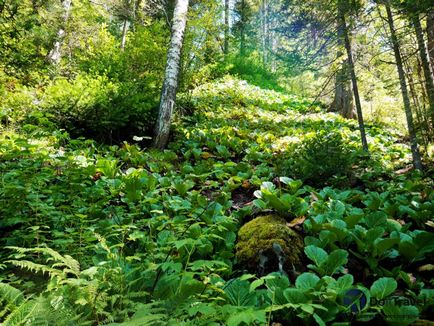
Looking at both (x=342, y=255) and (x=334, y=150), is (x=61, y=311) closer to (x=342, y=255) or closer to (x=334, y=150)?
(x=342, y=255)

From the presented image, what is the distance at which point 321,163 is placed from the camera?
4961 mm

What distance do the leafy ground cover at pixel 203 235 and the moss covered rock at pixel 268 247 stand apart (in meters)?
0.05

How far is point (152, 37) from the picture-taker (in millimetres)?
8570

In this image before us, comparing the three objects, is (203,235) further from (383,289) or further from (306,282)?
(383,289)

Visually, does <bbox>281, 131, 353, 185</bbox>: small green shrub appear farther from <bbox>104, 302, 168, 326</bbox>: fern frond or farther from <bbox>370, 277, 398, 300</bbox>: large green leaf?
<bbox>104, 302, 168, 326</bbox>: fern frond

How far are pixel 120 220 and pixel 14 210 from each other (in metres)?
0.91

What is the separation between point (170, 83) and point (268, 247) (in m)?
4.83

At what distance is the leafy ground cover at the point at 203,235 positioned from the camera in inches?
66.0

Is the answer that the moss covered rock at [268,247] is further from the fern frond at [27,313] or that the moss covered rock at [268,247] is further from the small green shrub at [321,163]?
the small green shrub at [321,163]

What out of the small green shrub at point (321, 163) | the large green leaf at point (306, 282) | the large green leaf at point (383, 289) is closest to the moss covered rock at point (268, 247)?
the large green leaf at point (306, 282)

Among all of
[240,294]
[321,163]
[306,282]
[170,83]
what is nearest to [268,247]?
[306,282]

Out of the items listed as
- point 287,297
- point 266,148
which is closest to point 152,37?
point 266,148

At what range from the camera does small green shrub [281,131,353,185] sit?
489 centimetres

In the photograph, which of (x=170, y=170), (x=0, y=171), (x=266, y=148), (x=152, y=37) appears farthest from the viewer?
(x=152, y=37)
